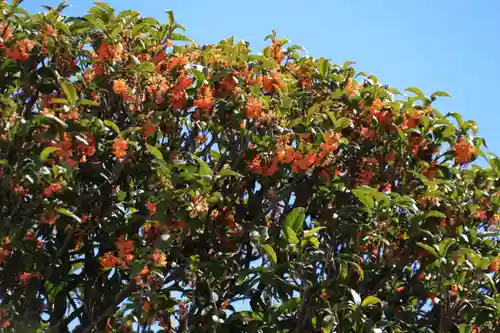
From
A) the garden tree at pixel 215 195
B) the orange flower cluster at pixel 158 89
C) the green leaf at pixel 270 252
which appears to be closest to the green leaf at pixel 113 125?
the garden tree at pixel 215 195

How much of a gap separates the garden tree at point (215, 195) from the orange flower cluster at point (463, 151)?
1cm

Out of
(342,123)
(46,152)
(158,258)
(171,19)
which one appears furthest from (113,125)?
(342,123)

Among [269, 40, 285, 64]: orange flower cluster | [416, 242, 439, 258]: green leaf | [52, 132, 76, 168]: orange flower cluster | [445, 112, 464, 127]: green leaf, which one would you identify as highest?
[269, 40, 285, 64]: orange flower cluster

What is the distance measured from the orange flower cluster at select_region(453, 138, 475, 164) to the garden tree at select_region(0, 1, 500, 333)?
0.01 metres

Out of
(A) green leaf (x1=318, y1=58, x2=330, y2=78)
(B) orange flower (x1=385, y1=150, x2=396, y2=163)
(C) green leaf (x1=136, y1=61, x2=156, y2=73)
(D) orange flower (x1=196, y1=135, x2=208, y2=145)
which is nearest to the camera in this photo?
(C) green leaf (x1=136, y1=61, x2=156, y2=73)

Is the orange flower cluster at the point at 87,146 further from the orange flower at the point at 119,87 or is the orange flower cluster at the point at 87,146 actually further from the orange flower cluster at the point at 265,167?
the orange flower cluster at the point at 265,167

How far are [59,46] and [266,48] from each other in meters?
1.54

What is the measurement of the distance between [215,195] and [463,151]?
6.43ft

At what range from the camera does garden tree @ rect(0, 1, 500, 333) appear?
494 cm

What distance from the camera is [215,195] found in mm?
4930

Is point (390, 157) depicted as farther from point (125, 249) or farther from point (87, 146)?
point (87, 146)

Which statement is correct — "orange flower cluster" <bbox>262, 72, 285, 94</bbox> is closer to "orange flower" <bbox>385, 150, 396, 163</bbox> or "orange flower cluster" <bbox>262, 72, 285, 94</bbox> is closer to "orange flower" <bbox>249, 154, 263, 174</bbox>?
"orange flower" <bbox>249, 154, 263, 174</bbox>

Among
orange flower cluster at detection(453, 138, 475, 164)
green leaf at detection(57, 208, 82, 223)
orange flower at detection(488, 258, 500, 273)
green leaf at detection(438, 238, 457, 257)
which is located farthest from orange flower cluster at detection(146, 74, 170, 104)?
orange flower at detection(488, 258, 500, 273)

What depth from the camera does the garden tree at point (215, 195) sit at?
4.94 metres
